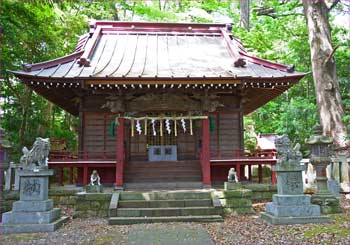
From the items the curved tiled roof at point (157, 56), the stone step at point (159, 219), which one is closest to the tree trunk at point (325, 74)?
the curved tiled roof at point (157, 56)

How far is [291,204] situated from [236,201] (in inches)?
76.2

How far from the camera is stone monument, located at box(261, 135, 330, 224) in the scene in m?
7.75

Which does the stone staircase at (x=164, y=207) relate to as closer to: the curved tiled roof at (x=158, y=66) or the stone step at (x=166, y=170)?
the stone step at (x=166, y=170)

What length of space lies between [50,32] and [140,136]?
836cm

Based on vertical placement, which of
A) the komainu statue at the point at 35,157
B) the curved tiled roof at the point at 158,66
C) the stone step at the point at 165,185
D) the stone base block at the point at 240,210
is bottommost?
the stone base block at the point at 240,210

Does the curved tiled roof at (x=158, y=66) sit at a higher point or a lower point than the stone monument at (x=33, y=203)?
higher

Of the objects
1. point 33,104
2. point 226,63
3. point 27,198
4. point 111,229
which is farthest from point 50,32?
point 111,229

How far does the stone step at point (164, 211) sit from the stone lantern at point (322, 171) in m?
2.98

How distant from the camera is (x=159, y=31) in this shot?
16609mm

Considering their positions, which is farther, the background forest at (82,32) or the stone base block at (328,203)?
the background forest at (82,32)

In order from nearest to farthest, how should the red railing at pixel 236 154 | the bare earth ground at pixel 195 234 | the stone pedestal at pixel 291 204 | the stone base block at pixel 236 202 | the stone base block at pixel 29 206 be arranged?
the bare earth ground at pixel 195 234
the stone base block at pixel 29 206
the stone pedestal at pixel 291 204
the stone base block at pixel 236 202
the red railing at pixel 236 154

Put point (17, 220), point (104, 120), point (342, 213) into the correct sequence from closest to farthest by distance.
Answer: point (17, 220), point (342, 213), point (104, 120)

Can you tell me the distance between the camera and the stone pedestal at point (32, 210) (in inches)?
291

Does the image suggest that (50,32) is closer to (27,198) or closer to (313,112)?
(27,198)
